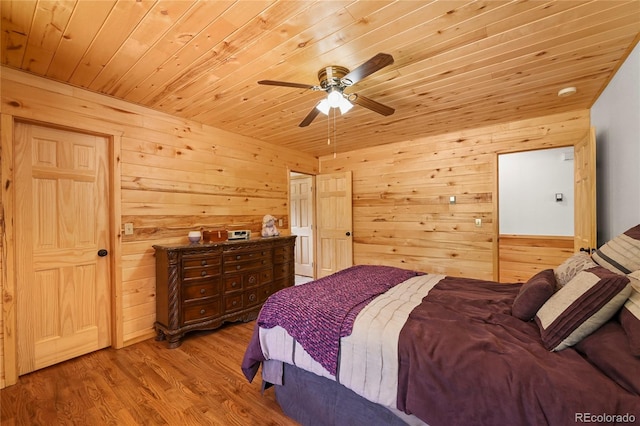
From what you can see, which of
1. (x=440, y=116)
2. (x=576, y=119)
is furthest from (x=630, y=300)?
(x=576, y=119)

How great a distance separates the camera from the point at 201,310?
295cm

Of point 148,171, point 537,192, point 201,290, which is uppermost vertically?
point 148,171

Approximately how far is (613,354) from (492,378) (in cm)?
43

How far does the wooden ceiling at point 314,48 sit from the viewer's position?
159cm

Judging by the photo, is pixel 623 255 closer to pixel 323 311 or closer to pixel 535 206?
pixel 323 311

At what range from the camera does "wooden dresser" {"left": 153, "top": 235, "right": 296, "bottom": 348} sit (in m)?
2.78

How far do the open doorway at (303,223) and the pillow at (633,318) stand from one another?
4.37m

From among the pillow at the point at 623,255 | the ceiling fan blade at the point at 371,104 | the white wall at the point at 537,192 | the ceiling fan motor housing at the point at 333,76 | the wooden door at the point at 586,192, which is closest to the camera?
the pillow at the point at 623,255

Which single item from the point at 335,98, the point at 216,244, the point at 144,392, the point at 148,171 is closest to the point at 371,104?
the point at 335,98

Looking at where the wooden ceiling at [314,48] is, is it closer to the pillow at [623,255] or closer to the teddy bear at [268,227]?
the pillow at [623,255]

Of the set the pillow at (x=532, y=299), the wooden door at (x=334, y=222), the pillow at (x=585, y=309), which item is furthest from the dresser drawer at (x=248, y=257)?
the pillow at (x=585, y=309)

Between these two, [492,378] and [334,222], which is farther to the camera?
[334,222]

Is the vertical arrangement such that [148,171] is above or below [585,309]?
above

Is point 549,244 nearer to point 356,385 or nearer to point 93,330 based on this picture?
point 356,385
